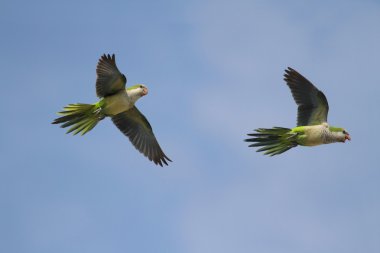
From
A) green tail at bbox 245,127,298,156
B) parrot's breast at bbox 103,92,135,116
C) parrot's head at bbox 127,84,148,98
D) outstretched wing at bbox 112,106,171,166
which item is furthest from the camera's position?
outstretched wing at bbox 112,106,171,166

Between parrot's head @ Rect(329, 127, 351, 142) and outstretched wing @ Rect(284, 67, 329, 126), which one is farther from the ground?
outstretched wing @ Rect(284, 67, 329, 126)

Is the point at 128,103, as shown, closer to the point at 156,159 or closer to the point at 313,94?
the point at 156,159

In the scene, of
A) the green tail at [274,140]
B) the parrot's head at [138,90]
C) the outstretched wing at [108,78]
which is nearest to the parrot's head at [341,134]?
the green tail at [274,140]

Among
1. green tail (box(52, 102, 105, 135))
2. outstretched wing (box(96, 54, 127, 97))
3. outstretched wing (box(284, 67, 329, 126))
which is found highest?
outstretched wing (box(284, 67, 329, 126))

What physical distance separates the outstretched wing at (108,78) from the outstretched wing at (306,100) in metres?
4.29

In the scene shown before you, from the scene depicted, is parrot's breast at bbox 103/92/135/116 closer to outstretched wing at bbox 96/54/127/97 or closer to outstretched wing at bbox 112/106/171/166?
outstretched wing at bbox 96/54/127/97

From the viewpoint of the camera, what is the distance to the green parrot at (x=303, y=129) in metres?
17.9

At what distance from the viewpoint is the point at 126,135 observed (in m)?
20.4

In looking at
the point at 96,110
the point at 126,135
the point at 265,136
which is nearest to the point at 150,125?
the point at 126,135

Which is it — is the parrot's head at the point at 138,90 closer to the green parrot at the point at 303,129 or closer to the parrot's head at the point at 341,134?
the green parrot at the point at 303,129

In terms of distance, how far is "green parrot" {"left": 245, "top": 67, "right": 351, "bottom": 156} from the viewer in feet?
58.9

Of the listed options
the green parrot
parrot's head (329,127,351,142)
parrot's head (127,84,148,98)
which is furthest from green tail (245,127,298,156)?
parrot's head (127,84,148,98)

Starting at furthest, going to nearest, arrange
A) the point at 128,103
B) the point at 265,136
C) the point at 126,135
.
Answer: the point at 126,135, the point at 128,103, the point at 265,136

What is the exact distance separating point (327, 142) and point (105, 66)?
5.95m
